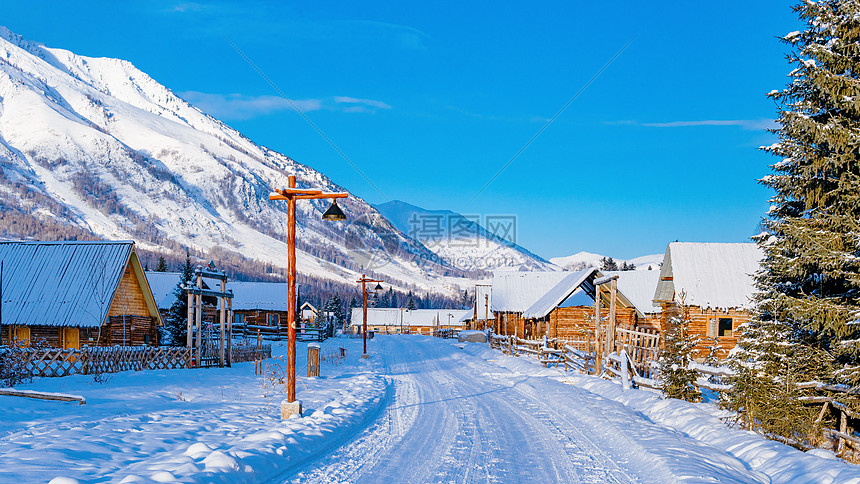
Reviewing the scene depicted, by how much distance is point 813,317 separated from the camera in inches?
462

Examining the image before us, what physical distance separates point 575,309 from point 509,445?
33.0 meters

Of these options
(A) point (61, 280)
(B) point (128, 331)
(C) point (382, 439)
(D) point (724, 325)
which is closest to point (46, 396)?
(C) point (382, 439)

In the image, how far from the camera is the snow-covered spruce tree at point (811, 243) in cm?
1180

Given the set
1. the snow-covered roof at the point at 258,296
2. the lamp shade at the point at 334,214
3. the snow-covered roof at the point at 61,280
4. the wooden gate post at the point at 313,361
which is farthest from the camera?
the snow-covered roof at the point at 258,296

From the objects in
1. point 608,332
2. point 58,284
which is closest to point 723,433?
point 608,332

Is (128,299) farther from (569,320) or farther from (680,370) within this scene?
(569,320)

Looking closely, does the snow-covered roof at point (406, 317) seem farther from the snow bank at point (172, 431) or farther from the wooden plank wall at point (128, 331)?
the snow bank at point (172, 431)

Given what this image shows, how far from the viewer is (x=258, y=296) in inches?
2677

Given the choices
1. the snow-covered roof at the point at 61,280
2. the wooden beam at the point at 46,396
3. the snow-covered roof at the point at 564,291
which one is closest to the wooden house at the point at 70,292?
the snow-covered roof at the point at 61,280

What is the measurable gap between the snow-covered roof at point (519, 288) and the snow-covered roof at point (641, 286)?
17.3 ft

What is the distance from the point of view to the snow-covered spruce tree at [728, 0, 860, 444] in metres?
11.8

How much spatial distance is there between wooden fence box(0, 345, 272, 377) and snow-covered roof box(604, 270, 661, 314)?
35.6 m

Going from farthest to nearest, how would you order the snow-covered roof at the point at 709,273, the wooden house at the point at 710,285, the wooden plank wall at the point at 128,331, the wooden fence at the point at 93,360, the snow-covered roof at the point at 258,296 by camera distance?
the snow-covered roof at the point at 258,296 → the snow-covered roof at the point at 709,273 → the wooden house at the point at 710,285 → the wooden plank wall at the point at 128,331 → the wooden fence at the point at 93,360

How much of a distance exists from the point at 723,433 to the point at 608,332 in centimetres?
1107
